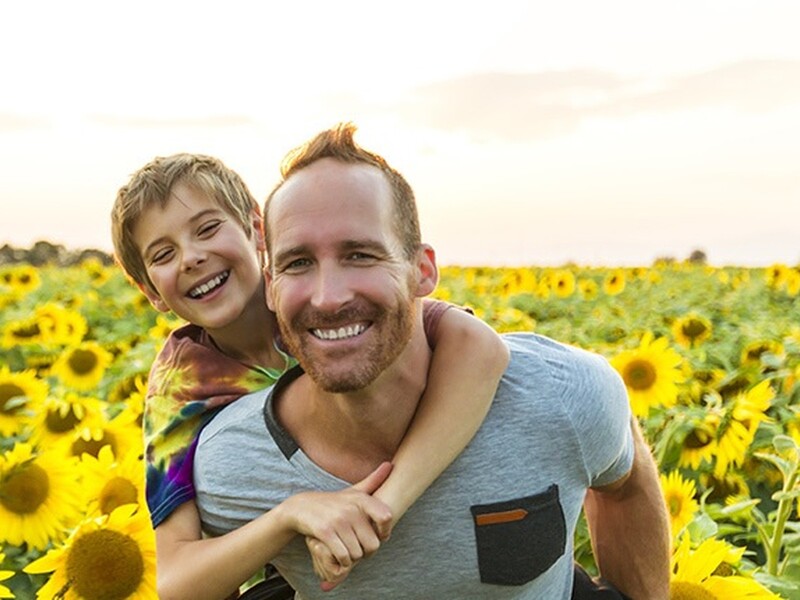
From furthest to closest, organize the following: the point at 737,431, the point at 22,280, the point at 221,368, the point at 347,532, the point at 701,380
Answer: the point at 22,280, the point at 701,380, the point at 737,431, the point at 221,368, the point at 347,532

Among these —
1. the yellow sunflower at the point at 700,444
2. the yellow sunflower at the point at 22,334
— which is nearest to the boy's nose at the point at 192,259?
the yellow sunflower at the point at 700,444

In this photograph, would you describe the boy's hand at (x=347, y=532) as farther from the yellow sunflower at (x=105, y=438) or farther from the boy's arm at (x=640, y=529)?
the yellow sunflower at (x=105, y=438)

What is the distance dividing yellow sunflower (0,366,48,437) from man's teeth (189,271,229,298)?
1619mm

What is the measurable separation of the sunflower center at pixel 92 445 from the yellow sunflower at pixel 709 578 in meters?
1.79

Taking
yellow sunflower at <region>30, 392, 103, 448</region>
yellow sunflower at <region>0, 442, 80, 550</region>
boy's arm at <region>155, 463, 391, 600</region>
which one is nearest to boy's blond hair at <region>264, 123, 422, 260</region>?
boy's arm at <region>155, 463, 391, 600</region>

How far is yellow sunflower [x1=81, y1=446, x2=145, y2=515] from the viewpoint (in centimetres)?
273

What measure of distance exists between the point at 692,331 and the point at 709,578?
3.67 meters

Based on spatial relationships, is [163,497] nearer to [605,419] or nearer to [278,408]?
[278,408]

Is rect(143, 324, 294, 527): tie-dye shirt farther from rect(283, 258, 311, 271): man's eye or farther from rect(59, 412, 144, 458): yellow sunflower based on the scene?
rect(59, 412, 144, 458): yellow sunflower

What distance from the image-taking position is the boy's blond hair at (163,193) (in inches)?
99.7

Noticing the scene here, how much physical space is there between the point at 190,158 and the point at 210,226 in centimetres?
26

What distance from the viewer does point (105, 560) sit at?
2453mm

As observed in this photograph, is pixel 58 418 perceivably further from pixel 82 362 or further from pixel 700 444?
pixel 700 444

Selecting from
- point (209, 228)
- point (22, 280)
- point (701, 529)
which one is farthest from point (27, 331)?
point (701, 529)
